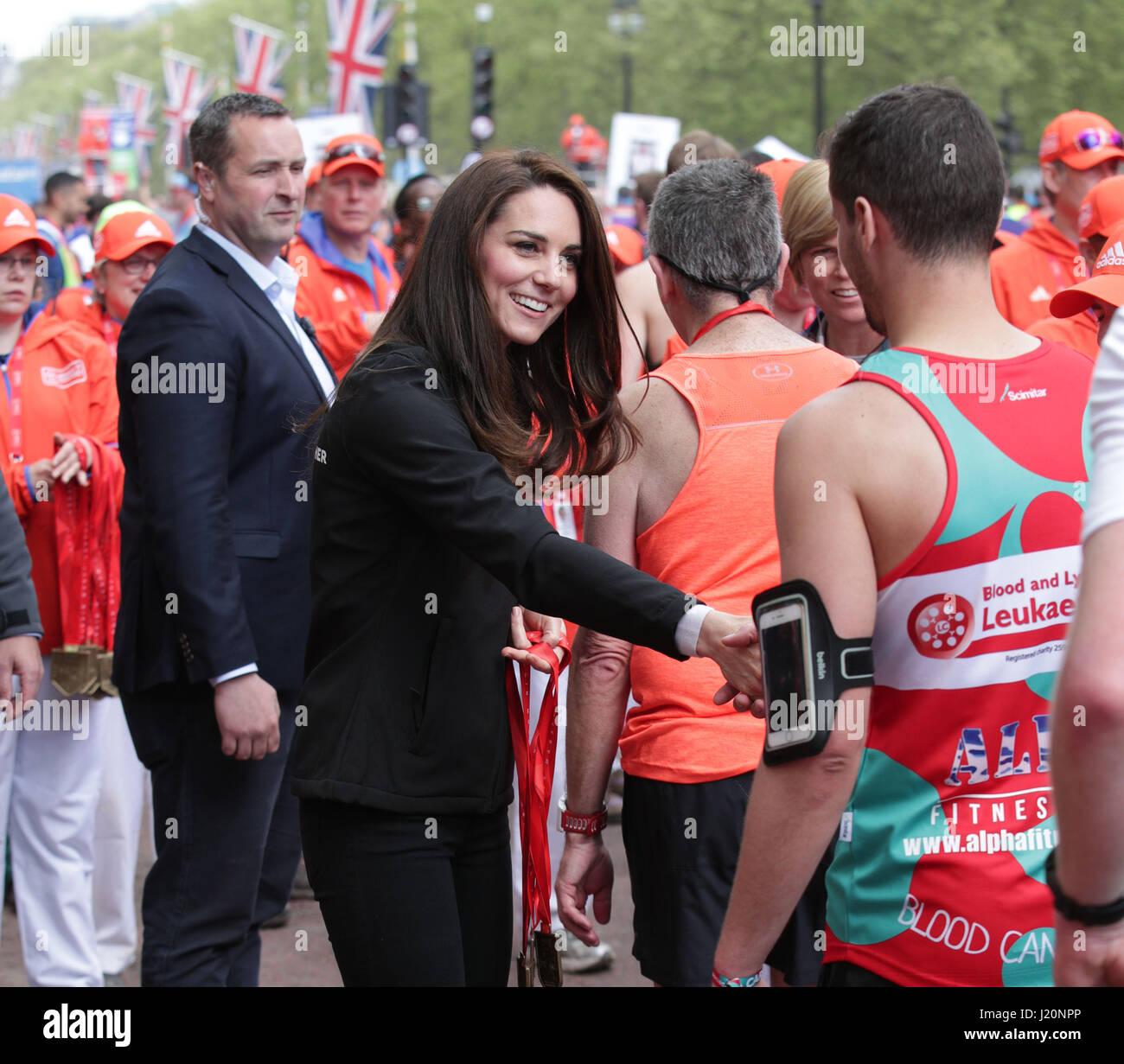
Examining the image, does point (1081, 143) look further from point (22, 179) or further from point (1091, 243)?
point (22, 179)

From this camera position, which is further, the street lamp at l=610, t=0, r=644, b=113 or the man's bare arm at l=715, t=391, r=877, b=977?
the street lamp at l=610, t=0, r=644, b=113

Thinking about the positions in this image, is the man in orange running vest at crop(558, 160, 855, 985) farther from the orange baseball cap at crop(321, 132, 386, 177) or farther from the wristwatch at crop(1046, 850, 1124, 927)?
the orange baseball cap at crop(321, 132, 386, 177)

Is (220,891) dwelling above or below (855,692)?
below

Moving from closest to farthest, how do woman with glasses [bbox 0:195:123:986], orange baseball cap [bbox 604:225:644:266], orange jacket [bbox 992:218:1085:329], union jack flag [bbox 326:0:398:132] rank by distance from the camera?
woman with glasses [bbox 0:195:123:986] < orange jacket [bbox 992:218:1085:329] < orange baseball cap [bbox 604:225:644:266] < union jack flag [bbox 326:0:398:132]

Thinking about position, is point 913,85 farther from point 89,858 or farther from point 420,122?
point 420,122

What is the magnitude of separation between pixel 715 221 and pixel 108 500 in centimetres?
254

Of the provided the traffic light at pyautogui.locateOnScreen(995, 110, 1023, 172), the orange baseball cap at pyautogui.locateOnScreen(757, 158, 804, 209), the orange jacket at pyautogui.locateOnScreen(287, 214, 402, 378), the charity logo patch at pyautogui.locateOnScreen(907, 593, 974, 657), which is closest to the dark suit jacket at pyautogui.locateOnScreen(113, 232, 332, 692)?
the charity logo patch at pyautogui.locateOnScreen(907, 593, 974, 657)

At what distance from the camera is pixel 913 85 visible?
2010 mm

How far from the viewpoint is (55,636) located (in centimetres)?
474

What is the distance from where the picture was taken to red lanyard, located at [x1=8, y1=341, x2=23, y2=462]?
188 inches

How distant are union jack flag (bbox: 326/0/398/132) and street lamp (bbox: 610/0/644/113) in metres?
19.6

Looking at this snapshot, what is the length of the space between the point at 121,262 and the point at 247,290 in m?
→ 2.36

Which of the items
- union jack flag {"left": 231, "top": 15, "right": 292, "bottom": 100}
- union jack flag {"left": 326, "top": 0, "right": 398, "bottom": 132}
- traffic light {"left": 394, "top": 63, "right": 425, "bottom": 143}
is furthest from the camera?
union jack flag {"left": 231, "top": 15, "right": 292, "bottom": 100}
